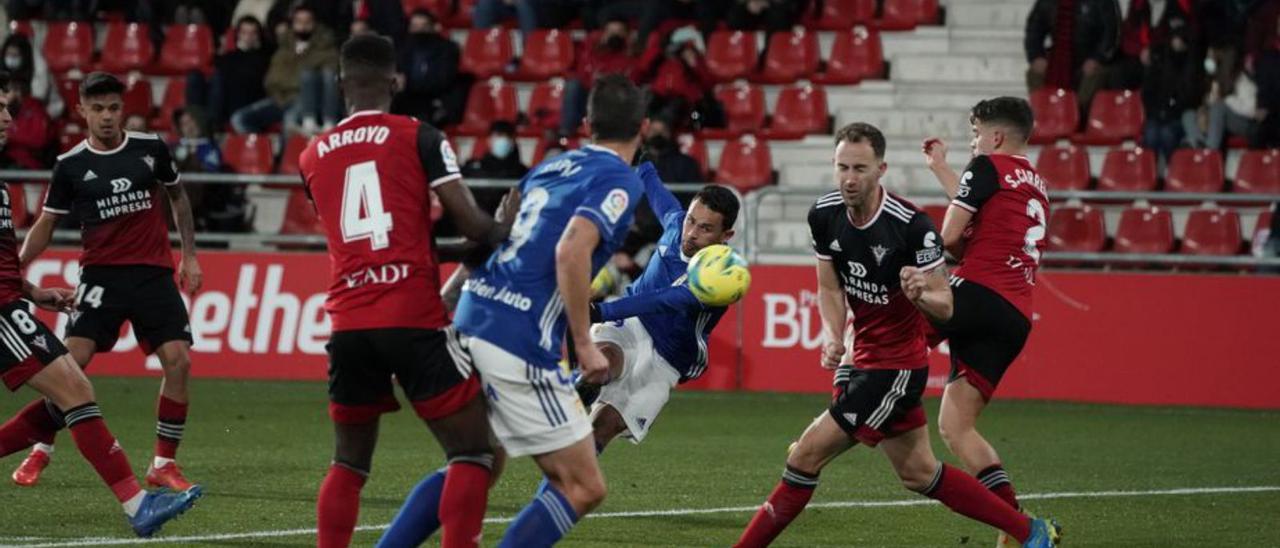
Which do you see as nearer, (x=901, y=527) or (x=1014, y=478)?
(x=901, y=527)

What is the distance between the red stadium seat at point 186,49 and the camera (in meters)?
22.5

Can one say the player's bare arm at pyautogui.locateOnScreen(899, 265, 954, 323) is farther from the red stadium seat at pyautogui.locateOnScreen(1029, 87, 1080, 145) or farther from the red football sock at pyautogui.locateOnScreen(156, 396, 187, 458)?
the red stadium seat at pyautogui.locateOnScreen(1029, 87, 1080, 145)

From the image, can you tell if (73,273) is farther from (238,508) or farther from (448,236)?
(238,508)

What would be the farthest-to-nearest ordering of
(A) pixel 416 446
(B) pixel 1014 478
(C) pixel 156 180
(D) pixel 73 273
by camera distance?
(D) pixel 73 273 < (A) pixel 416 446 < (B) pixel 1014 478 < (C) pixel 156 180

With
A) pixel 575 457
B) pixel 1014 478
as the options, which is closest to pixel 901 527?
pixel 1014 478

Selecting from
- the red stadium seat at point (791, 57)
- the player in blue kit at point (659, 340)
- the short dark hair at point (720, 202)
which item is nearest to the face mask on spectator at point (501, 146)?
the red stadium seat at point (791, 57)

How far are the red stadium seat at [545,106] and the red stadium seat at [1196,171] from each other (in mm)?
6323

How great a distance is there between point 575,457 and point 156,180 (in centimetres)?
450

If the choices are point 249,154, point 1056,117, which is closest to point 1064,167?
point 1056,117

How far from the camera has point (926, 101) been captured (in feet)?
68.0

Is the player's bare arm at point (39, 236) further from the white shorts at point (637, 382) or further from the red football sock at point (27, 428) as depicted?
the white shorts at point (637, 382)

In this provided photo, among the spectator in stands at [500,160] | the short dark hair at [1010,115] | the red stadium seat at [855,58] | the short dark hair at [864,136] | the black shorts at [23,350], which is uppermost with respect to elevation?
the short dark hair at [864,136]

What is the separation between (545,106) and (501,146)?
2.09 m

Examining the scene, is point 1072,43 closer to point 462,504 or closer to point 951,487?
point 951,487
